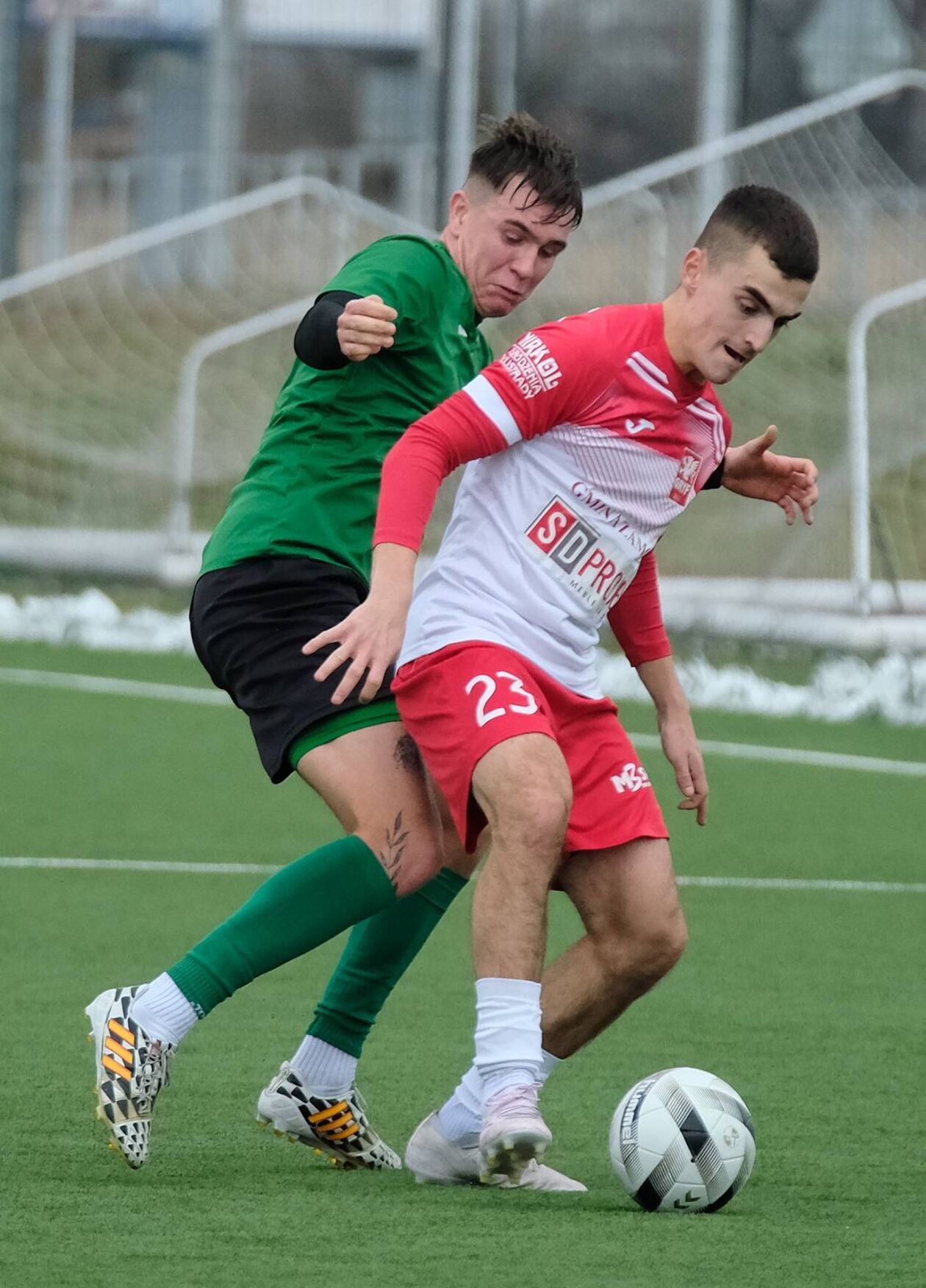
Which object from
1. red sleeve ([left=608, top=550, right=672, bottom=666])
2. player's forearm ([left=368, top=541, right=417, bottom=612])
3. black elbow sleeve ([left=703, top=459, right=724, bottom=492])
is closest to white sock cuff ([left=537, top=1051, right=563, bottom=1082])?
red sleeve ([left=608, top=550, right=672, bottom=666])

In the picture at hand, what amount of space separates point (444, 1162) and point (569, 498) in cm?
103

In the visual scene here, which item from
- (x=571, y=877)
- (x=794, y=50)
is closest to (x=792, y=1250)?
(x=571, y=877)

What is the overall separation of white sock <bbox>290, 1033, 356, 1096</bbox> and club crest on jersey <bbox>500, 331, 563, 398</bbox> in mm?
1088

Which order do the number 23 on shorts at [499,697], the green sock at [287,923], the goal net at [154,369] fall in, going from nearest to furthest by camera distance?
1. the number 23 on shorts at [499,697]
2. the green sock at [287,923]
3. the goal net at [154,369]

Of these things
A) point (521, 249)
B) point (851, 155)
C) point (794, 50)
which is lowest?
point (521, 249)

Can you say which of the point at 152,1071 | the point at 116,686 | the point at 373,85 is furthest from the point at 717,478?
the point at 373,85

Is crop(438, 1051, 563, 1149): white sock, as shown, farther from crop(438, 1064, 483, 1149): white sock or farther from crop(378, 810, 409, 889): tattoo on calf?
crop(378, 810, 409, 889): tattoo on calf

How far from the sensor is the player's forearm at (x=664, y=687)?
4121mm

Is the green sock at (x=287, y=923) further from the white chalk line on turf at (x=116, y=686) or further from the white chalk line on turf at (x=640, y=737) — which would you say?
the white chalk line on turf at (x=116, y=686)

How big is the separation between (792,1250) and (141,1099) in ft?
3.21

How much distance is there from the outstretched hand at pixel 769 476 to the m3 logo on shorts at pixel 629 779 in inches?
23.8

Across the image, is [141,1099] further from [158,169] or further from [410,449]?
[158,169]

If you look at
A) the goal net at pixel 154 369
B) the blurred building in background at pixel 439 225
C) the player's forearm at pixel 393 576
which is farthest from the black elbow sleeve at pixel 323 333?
the goal net at pixel 154 369

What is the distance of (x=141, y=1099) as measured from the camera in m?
3.60
